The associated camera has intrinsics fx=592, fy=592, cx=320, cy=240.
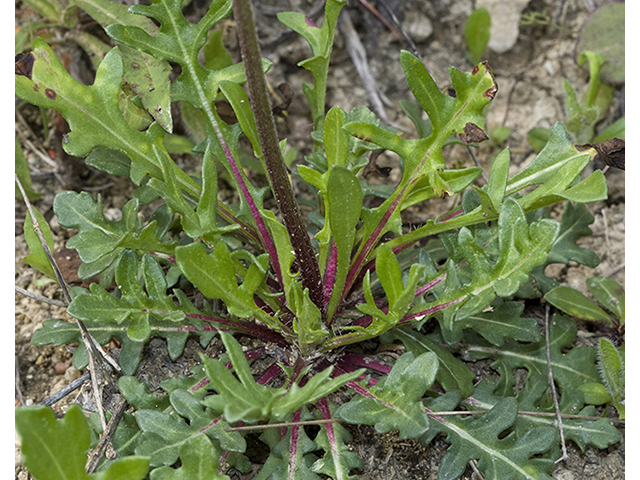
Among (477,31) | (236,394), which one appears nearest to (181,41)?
(236,394)

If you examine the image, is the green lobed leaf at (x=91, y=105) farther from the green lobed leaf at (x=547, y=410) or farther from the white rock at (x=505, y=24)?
the white rock at (x=505, y=24)

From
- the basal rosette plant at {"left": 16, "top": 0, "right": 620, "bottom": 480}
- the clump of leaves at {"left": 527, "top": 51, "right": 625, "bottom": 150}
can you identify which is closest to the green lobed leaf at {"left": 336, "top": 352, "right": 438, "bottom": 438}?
the basal rosette plant at {"left": 16, "top": 0, "right": 620, "bottom": 480}

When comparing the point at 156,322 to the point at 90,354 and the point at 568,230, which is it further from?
the point at 568,230

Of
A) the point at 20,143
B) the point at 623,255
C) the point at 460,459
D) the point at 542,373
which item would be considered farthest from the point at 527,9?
the point at 20,143

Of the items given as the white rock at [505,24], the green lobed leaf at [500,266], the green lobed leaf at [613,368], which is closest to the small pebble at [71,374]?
the green lobed leaf at [500,266]

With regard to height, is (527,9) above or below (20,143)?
above

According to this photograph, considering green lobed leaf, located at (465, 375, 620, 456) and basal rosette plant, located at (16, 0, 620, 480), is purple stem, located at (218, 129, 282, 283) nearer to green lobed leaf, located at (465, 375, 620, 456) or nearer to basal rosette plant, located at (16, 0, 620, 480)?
basal rosette plant, located at (16, 0, 620, 480)

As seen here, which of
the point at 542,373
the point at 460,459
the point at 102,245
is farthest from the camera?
the point at 542,373
